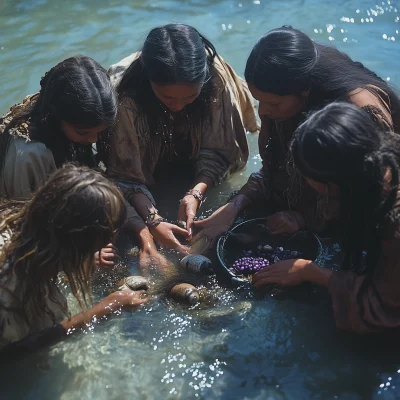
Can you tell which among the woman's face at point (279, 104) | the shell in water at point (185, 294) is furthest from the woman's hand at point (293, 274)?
the woman's face at point (279, 104)

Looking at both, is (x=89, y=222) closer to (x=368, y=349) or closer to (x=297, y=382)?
(x=297, y=382)

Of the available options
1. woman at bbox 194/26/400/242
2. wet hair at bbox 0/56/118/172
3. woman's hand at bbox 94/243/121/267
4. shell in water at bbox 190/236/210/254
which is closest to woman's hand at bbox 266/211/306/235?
woman at bbox 194/26/400/242

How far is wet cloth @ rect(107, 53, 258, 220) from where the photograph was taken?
4453 mm

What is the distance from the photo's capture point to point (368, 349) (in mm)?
3436

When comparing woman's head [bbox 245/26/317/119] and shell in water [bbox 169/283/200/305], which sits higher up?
woman's head [bbox 245/26/317/119]

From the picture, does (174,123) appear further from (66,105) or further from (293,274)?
(293,274)

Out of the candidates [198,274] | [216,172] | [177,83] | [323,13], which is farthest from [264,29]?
[198,274]

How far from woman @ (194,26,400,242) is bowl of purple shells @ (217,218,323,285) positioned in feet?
0.27

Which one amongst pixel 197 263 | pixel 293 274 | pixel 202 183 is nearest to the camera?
pixel 293 274

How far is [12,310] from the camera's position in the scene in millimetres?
3111

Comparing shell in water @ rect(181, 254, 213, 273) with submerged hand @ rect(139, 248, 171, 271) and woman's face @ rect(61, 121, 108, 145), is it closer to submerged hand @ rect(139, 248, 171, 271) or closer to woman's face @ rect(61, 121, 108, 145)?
submerged hand @ rect(139, 248, 171, 271)

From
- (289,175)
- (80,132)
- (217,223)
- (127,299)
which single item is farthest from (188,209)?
(80,132)

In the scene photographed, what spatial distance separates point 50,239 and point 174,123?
1889 millimetres

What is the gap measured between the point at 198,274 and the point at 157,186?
3.99ft
